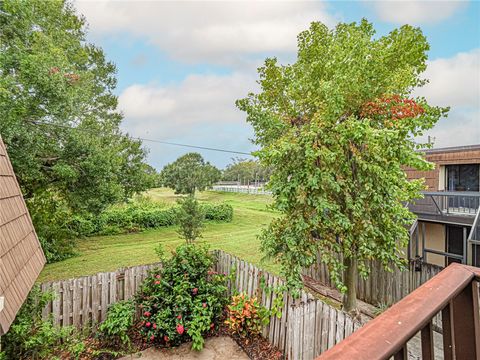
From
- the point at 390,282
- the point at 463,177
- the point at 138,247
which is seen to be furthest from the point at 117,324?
the point at 463,177

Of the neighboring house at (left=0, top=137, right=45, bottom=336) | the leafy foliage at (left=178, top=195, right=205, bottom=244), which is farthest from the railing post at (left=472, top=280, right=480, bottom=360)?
the leafy foliage at (left=178, top=195, right=205, bottom=244)

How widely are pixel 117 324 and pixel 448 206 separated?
8854 mm

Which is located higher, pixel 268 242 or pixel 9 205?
pixel 9 205

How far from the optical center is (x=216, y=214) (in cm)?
A: 1808

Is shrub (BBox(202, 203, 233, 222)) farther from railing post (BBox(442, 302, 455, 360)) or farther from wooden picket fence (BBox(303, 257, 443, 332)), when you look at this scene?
railing post (BBox(442, 302, 455, 360))

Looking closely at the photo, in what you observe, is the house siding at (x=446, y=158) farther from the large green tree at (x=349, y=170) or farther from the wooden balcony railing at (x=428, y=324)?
the wooden balcony railing at (x=428, y=324)

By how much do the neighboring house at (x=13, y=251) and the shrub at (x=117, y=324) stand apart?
1.79 metres

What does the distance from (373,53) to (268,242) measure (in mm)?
4292

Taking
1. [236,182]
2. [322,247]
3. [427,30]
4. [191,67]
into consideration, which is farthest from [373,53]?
[236,182]

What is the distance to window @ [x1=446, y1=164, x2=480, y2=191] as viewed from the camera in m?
8.95

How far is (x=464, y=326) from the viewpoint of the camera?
1.01 m

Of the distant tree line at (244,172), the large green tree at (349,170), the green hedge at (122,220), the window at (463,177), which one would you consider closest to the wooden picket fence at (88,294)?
the large green tree at (349,170)

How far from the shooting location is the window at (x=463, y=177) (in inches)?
352

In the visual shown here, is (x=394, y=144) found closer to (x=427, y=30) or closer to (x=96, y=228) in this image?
(x=427, y=30)
